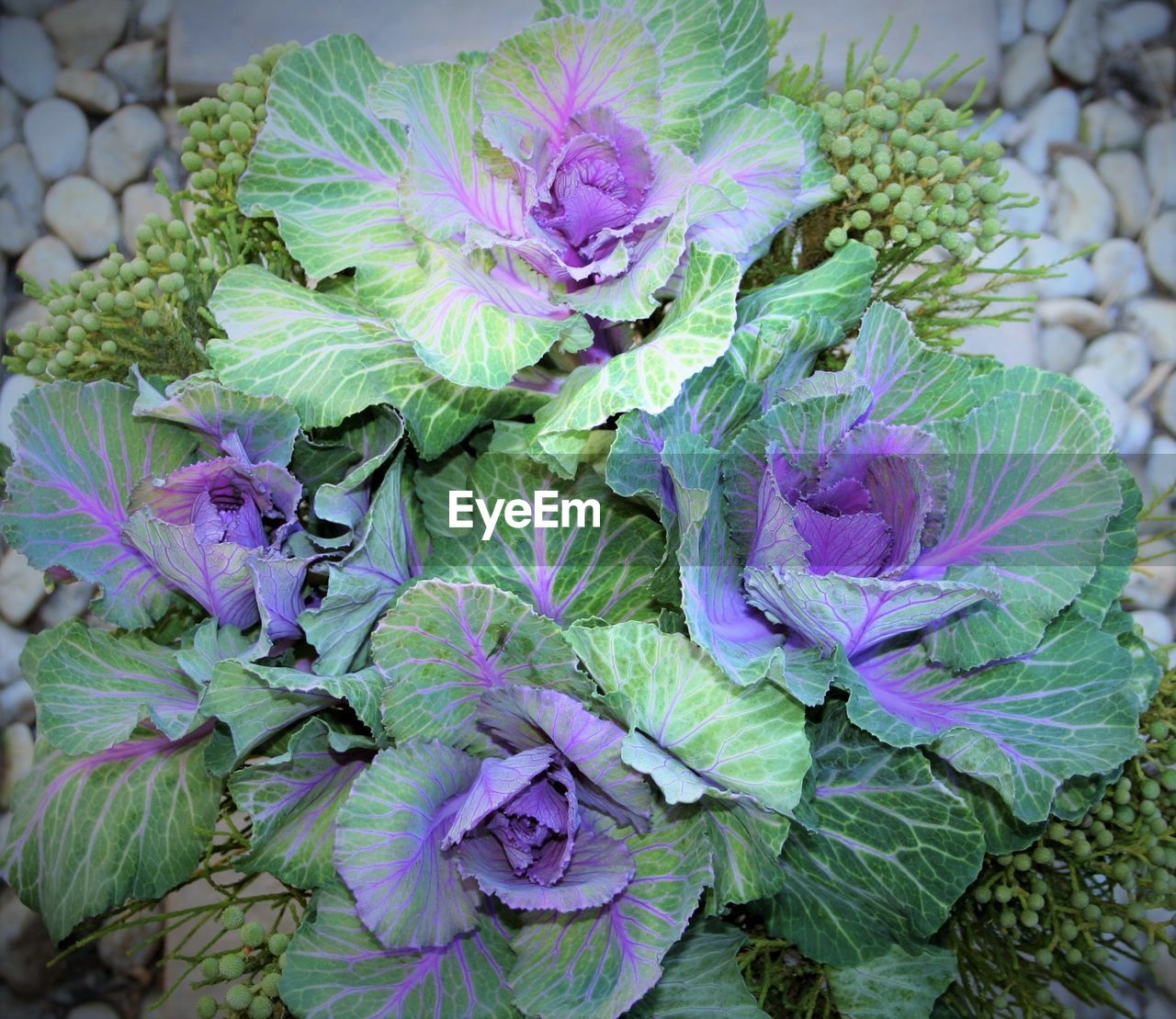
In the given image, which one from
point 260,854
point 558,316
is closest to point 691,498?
point 558,316

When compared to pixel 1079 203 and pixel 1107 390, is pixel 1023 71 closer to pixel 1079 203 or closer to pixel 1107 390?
pixel 1079 203

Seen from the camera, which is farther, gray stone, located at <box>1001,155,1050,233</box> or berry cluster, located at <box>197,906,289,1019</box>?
gray stone, located at <box>1001,155,1050,233</box>

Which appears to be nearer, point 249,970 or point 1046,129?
point 249,970

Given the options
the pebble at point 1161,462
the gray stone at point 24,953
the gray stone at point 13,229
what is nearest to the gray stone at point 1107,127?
the pebble at point 1161,462

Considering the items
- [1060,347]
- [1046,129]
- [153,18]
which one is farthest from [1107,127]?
[153,18]

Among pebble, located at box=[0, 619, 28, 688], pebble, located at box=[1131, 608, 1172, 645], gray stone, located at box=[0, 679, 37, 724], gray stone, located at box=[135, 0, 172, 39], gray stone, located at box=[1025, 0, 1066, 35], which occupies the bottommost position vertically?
gray stone, located at box=[0, 679, 37, 724]

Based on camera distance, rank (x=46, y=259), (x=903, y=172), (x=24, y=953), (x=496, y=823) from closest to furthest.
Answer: (x=496, y=823), (x=903, y=172), (x=24, y=953), (x=46, y=259)

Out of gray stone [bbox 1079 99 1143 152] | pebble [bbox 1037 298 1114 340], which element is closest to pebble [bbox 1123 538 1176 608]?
pebble [bbox 1037 298 1114 340]

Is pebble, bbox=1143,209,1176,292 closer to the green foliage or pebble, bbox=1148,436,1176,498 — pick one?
pebble, bbox=1148,436,1176,498
